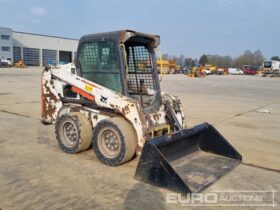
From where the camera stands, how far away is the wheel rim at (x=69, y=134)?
16.6 feet

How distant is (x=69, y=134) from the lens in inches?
203

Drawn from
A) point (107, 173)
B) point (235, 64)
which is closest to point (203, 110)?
point (107, 173)

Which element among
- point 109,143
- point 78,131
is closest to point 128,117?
point 109,143

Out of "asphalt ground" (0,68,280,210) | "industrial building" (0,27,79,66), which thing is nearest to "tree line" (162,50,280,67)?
"industrial building" (0,27,79,66)

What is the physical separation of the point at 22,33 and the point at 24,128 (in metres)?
76.3

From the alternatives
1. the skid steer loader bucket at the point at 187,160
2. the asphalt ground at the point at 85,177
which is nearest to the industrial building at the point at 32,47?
the asphalt ground at the point at 85,177

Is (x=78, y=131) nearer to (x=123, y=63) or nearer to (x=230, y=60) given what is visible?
(x=123, y=63)

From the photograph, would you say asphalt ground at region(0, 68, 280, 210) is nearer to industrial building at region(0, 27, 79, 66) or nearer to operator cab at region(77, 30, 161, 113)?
operator cab at region(77, 30, 161, 113)

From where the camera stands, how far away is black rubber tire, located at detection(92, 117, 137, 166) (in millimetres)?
4277

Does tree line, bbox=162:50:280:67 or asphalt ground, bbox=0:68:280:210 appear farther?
tree line, bbox=162:50:280:67

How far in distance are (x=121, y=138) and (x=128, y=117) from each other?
34cm

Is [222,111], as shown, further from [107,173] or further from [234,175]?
[107,173]

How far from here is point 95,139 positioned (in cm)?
463

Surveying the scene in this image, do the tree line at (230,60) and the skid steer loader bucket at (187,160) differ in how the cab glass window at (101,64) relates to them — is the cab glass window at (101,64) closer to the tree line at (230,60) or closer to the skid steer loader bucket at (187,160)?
the skid steer loader bucket at (187,160)
